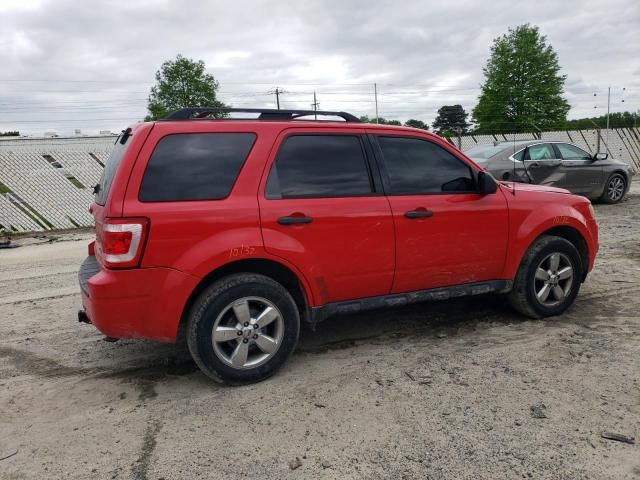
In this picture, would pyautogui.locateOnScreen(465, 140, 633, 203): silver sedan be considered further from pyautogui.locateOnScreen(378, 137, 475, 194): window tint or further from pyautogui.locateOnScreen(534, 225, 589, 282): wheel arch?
pyautogui.locateOnScreen(378, 137, 475, 194): window tint

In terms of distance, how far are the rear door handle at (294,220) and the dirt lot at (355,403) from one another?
3.65 ft

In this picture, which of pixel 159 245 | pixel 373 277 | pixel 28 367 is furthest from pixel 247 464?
pixel 28 367

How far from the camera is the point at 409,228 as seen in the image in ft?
12.7

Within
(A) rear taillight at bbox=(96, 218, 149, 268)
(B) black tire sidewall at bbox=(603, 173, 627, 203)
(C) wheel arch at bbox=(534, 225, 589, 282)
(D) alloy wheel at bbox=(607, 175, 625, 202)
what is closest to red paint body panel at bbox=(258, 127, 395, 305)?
(A) rear taillight at bbox=(96, 218, 149, 268)

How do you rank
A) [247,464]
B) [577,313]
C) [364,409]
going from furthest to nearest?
[577,313] < [364,409] < [247,464]

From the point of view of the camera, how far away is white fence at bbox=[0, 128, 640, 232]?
1098 centimetres

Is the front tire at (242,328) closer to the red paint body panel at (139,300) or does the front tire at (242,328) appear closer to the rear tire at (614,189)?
the red paint body panel at (139,300)

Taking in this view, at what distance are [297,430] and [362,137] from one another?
2.19 meters

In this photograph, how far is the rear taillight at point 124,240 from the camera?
3070 mm

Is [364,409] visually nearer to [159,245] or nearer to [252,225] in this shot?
[252,225]

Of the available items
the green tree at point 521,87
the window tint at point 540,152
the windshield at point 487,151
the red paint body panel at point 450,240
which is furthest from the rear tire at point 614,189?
the green tree at point 521,87

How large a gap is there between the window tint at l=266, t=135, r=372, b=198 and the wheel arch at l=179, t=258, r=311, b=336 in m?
0.49

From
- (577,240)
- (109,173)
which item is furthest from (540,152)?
(109,173)

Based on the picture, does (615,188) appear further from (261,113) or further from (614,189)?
(261,113)
